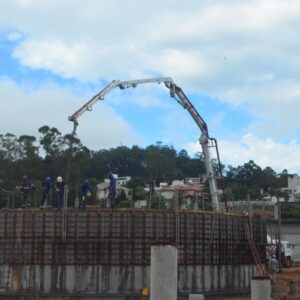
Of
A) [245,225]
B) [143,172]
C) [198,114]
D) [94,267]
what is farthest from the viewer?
[143,172]

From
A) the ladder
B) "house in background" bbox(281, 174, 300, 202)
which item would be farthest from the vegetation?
the ladder

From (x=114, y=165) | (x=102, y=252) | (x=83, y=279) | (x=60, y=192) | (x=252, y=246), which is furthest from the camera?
(x=114, y=165)

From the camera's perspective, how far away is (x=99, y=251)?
21.8 metres

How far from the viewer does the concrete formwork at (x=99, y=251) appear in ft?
70.6

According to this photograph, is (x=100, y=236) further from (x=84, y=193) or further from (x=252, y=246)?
(x=252, y=246)

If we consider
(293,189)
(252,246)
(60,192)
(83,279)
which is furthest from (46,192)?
(293,189)

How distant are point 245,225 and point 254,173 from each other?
9841 centimetres

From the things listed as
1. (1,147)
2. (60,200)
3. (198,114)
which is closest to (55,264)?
(60,200)

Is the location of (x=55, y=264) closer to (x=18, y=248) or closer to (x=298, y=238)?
(x=18, y=248)

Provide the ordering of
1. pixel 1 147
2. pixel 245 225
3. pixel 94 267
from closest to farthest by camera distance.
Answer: pixel 94 267 → pixel 245 225 → pixel 1 147

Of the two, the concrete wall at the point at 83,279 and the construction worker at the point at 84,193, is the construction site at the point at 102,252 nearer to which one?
the concrete wall at the point at 83,279

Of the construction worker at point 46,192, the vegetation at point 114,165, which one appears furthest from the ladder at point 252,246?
the vegetation at point 114,165

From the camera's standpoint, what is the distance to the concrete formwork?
21.5 m

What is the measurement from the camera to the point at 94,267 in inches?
851
